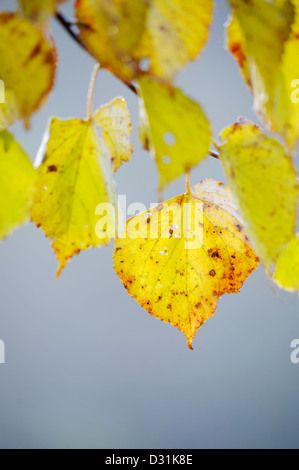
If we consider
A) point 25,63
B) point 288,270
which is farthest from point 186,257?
point 25,63

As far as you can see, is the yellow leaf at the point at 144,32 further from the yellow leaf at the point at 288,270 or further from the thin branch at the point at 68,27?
the yellow leaf at the point at 288,270

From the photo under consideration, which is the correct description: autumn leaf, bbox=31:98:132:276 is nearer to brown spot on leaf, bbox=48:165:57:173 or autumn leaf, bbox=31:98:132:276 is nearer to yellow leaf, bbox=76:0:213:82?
brown spot on leaf, bbox=48:165:57:173

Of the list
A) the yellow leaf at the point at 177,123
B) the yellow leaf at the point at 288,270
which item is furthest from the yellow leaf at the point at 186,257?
the yellow leaf at the point at 177,123

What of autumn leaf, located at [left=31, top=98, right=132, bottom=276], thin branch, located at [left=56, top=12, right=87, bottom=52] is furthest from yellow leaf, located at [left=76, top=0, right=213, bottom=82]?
autumn leaf, located at [left=31, top=98, right=132, bottom=276]
